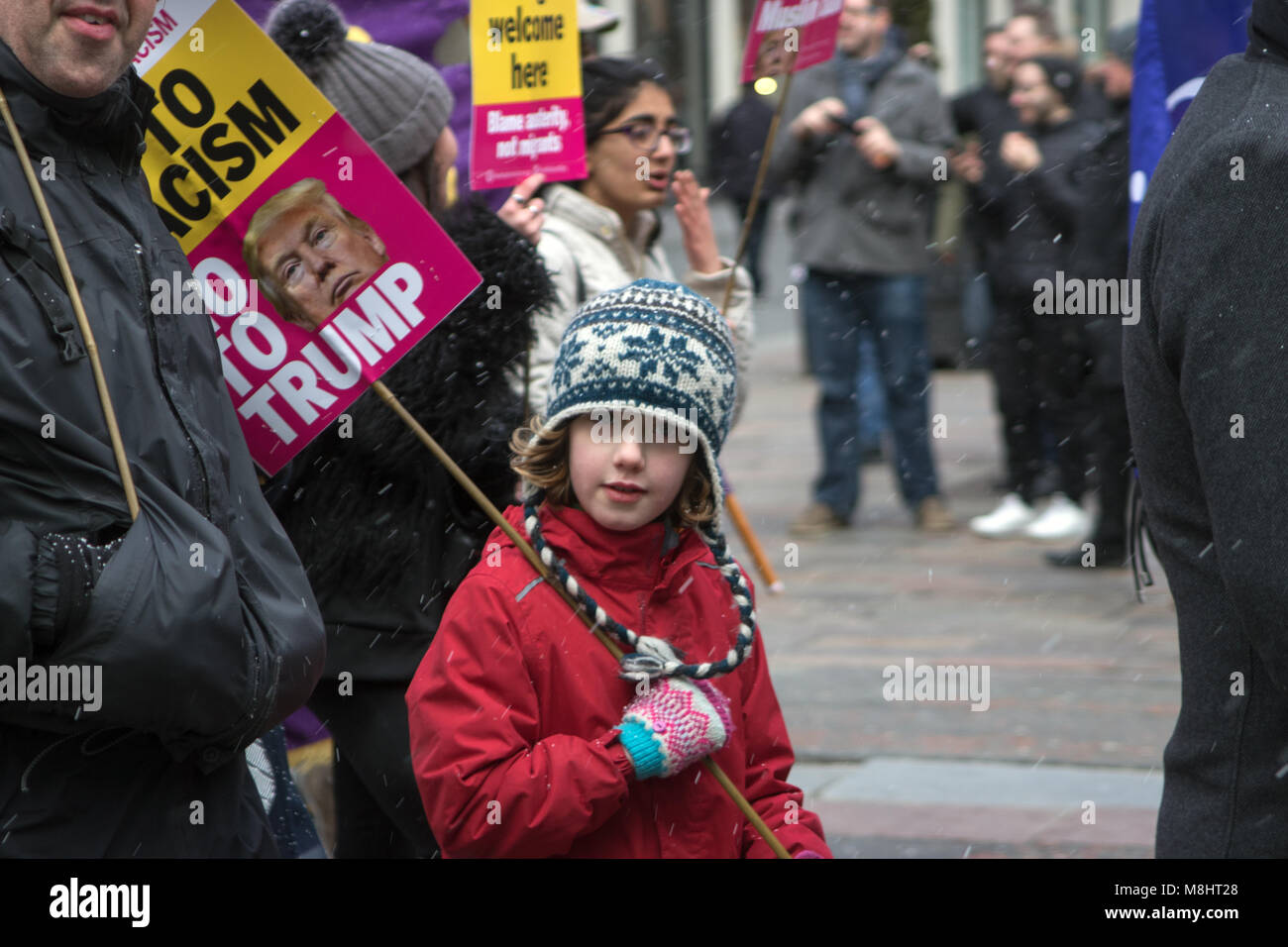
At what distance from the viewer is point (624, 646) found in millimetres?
2582

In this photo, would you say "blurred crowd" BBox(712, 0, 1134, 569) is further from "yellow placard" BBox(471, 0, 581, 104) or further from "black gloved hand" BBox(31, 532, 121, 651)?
"black gloved hand" BBox(31, 532, 121, 651)

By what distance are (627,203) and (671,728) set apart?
205 centimetres

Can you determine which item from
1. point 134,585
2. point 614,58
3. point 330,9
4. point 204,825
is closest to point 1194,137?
point 134,585

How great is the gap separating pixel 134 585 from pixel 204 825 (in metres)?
0.44

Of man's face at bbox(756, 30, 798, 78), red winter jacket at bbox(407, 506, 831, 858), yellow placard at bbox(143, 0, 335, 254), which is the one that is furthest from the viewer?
man's face at bbox(756, 30, 798, 78)

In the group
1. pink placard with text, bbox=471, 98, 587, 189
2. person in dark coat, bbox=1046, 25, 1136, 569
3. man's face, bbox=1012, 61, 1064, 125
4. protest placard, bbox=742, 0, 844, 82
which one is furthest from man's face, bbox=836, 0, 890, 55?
pink placard with text, bbox=471, 98, 587, 189

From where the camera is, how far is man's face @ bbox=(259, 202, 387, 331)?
Result: 293 centimetres

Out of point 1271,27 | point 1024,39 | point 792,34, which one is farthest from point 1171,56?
point 1024,39

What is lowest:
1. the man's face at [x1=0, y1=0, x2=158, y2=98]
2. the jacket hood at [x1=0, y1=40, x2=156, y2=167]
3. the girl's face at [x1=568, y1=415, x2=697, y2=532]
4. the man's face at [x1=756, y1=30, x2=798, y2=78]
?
the girl's face at [x1=568, y1=415, x2=697, y2=532]

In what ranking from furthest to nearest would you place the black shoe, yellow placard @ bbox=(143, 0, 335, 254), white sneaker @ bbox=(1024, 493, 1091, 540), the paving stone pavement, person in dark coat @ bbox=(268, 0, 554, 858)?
1. white sneaker @ bbox=(1024, 493, 1091, 540)
2. the black shoe
3. the paving stone pavement
4. person in dark coat @ bbox=(268, 0, 554, 858)
5. yellow placard @ bbox=(143, 0, 335, 254)

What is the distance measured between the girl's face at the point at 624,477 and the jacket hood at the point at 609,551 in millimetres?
20

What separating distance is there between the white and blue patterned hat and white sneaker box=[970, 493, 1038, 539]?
664 cm

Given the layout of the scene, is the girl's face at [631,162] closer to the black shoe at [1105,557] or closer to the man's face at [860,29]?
the black shoe at [1105,557]

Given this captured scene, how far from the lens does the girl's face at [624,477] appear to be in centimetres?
261
